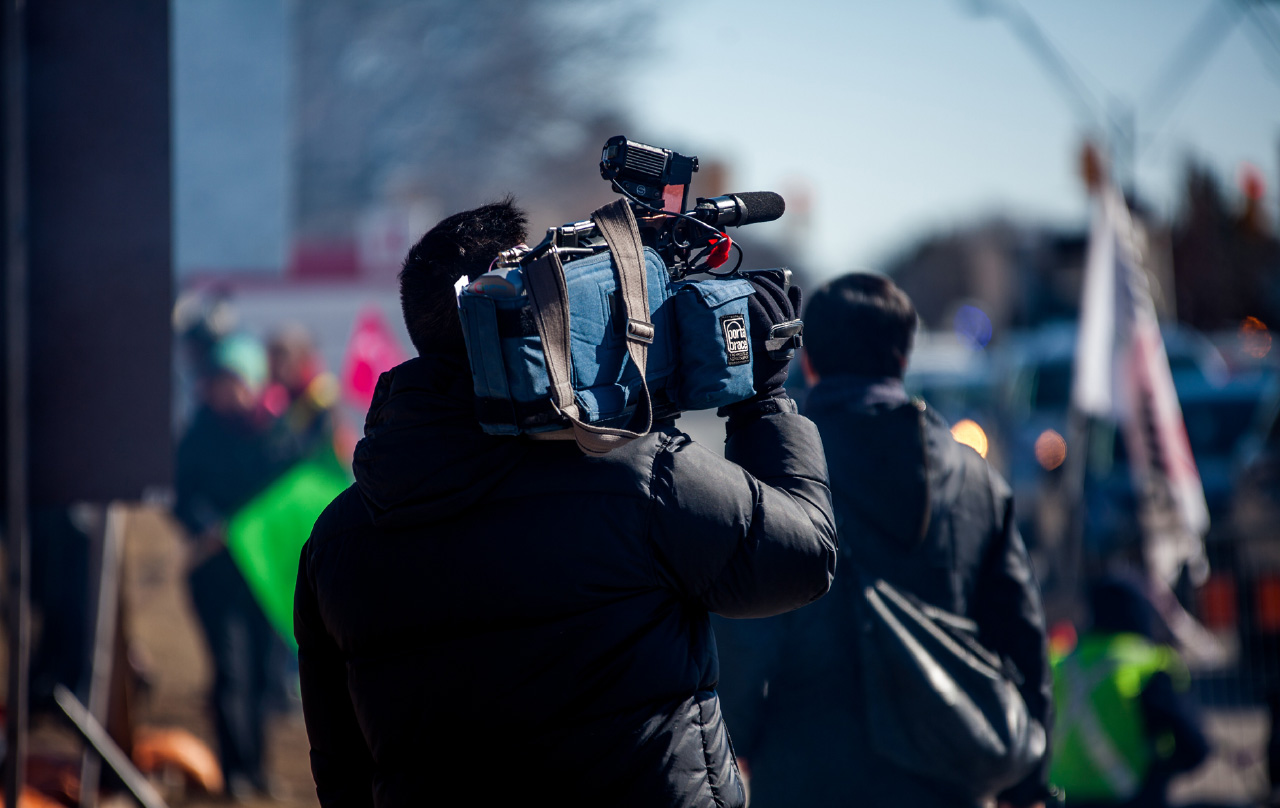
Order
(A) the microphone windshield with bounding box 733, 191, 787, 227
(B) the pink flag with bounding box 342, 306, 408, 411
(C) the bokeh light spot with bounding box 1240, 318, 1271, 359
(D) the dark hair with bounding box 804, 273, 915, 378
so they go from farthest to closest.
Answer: (C) the bokeh light spot with bounding box 1240, 318, 1271, 359
(B) the pink flag with bounding box 342, 306, 408, 411
(D) the dark hair with bounding box 804, 273, 915, 378
(A) the microphone windshield with bounding box 733, 191, 787, 227

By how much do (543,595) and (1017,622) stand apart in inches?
55.3

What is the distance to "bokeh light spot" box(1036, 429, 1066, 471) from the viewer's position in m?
13.1

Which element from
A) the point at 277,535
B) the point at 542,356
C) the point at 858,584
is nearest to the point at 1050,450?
the point at 277,535

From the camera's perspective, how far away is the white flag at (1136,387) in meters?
6.39

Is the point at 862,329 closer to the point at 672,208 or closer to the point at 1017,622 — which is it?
the point at 1017,622

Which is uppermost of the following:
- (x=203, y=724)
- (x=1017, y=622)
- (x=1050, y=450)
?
(x=1017, y=622)

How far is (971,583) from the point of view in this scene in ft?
8.79

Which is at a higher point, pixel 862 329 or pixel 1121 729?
pixel 862 329

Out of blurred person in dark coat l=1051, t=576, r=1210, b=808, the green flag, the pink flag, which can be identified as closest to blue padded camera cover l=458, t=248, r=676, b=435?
blurred person in dark coat l=1051, t=576, r=1210, b=808

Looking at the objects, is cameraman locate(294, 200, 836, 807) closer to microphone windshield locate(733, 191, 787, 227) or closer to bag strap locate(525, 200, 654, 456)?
bag strap locate(525, 200, 654, 456)

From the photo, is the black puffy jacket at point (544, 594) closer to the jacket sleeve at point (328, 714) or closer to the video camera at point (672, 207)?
the jacket sleeve at point (328, 714)

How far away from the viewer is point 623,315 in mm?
1729

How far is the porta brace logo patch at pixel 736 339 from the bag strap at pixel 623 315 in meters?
0.12

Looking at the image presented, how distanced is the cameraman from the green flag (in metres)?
3.60
